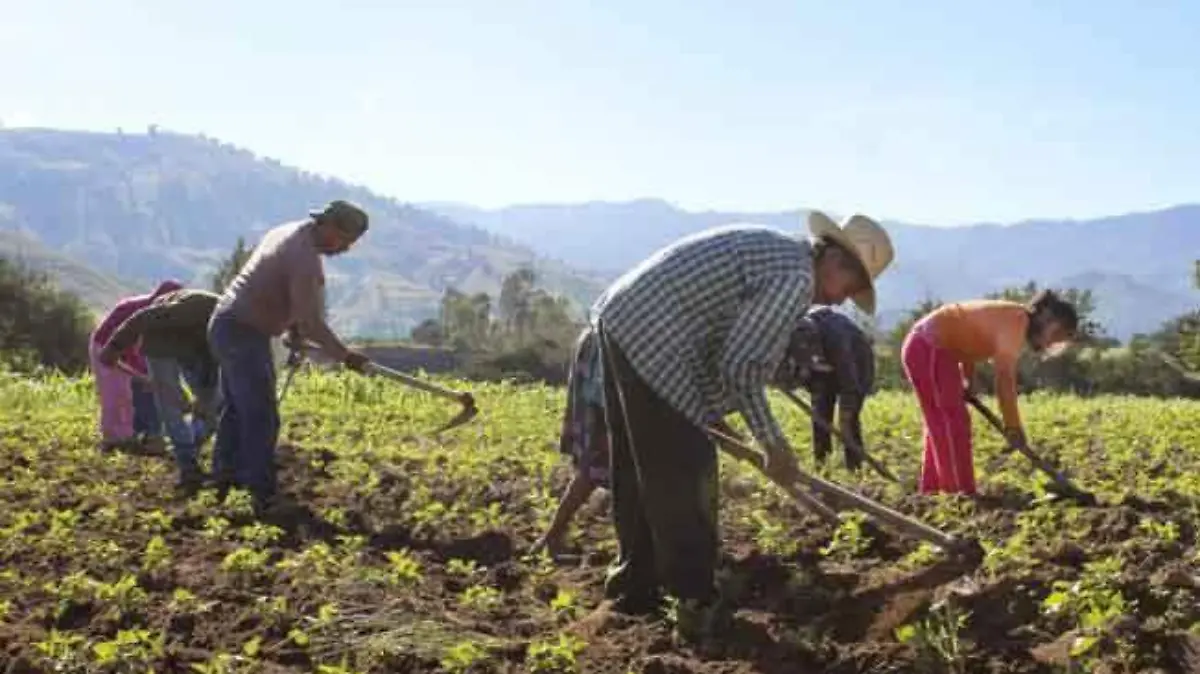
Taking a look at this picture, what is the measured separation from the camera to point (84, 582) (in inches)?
191

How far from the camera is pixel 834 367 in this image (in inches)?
340

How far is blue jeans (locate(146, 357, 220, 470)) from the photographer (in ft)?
25.3

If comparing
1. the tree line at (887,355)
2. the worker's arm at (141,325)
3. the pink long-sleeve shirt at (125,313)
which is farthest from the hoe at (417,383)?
the tree line at (887,355)

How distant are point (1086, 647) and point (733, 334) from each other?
1.36m

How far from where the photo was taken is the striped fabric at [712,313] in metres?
4.20

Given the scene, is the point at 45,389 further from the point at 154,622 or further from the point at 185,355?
the point at 154,622

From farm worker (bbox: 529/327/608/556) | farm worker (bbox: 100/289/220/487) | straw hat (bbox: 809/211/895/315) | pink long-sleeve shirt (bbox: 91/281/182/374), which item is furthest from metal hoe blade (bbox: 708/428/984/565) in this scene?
pink long-sleeve shirt (bbox: 91/281/182/374)

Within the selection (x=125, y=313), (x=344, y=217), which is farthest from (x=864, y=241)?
(x=125, y=313)

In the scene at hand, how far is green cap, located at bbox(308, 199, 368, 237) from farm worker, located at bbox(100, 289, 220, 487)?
114 cm

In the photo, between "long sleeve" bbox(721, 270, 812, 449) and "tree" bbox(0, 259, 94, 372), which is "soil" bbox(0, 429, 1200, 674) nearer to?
"long sleeve" bbox(721, 270, 812, 449)

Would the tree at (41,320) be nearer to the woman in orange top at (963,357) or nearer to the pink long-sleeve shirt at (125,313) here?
the pink long-sleeve shirt at (125,313)

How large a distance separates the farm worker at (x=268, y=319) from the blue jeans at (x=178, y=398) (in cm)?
75

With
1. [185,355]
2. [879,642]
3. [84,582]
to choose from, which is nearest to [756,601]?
[879,642]

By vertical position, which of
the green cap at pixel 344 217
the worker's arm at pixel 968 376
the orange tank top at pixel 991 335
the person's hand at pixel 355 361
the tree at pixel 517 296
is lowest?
the tree at pixel 517 296
